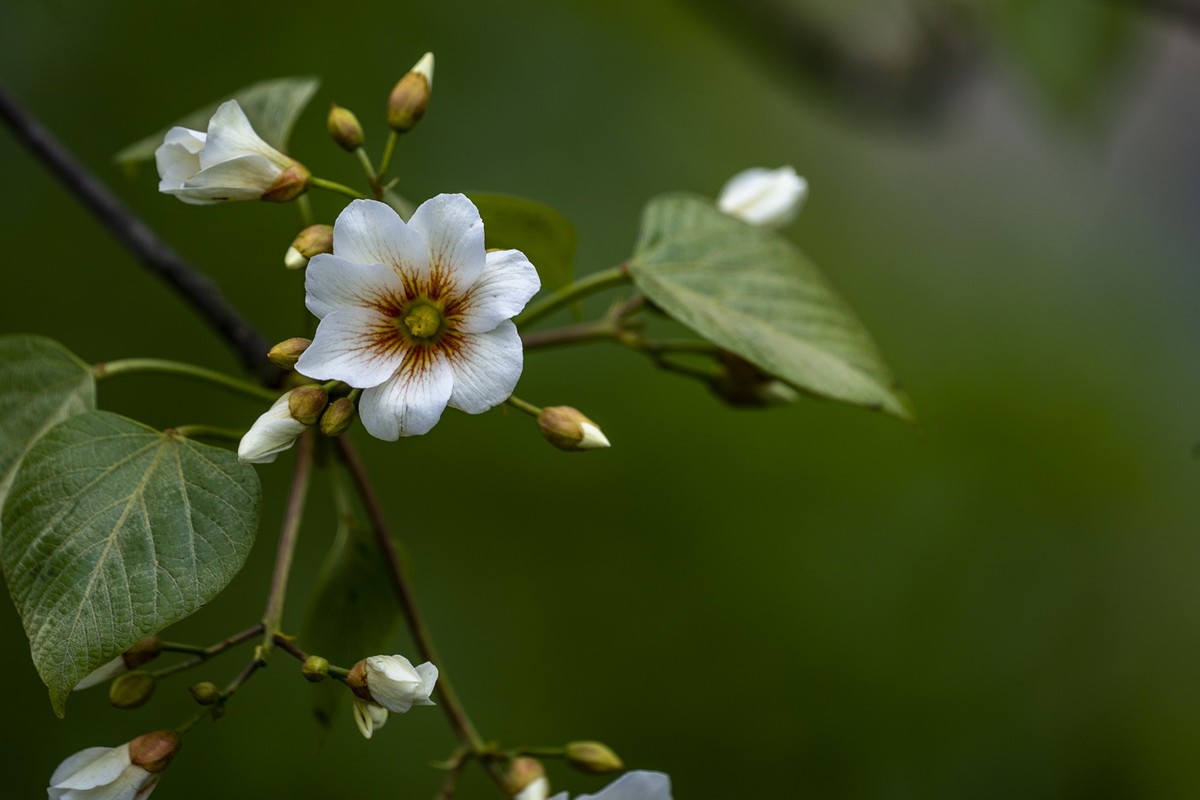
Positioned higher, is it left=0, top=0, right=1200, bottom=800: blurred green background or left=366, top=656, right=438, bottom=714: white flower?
left=366, top=656, right=438, bottom=714: white flower

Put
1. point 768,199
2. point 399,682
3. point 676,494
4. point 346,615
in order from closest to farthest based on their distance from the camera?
point 399,682 → point 346,615 → point 768,199 → point 676,494

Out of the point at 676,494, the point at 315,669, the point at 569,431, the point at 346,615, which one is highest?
the point at 569,431

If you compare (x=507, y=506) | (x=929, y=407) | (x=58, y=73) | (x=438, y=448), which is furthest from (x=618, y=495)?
(x=58, y=73)

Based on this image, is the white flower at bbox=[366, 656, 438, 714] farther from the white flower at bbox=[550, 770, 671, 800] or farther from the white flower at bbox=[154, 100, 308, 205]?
the white flower at bbox=[154, 100, 308, 205]

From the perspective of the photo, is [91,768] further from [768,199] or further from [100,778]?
[768,199]

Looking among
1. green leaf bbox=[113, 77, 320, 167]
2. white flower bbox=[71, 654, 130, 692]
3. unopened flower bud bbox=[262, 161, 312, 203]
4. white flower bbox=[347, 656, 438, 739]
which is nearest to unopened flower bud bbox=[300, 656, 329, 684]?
white flower bbox=[347, 656, 438, 739]

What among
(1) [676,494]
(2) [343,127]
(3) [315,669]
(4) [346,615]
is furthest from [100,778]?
(1) [676,494]

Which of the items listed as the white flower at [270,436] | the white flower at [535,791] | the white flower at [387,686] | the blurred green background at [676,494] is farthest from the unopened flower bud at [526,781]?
the blurred green background at [676,494]

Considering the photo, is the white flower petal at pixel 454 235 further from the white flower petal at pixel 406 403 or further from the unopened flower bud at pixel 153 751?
the unopened flower bud at pixel 153 751
